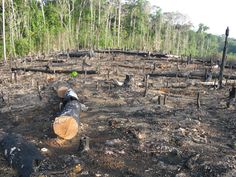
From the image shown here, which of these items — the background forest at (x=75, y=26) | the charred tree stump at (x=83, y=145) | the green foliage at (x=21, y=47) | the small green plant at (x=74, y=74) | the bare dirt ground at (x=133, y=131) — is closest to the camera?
the bare dirt ground at (x=133, y=131)

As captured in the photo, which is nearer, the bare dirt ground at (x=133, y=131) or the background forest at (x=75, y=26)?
the bare dirt ground at (x=133, y=131)

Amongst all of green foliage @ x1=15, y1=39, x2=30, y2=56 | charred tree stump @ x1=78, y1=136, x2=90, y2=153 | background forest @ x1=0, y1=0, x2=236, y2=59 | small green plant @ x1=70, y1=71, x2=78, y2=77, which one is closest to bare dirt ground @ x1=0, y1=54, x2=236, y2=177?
charred tree stump @ x1=78, y1=136, x2=90, y2=153

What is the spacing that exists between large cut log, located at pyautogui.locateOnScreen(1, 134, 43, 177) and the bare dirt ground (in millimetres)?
141

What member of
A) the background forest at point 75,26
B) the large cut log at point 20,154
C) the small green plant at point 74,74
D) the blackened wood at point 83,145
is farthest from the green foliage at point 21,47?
the blackened wood at point 83,145

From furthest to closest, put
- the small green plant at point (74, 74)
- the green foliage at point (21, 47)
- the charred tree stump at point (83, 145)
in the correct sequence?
the green foliage at point (21, 47) → the small green plant at point (74, 74) → the charred tree stump at point (83, 145)

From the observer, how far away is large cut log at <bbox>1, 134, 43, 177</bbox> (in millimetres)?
5504

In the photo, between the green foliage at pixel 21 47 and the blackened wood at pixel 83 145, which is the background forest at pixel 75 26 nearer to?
→ the green foliage at pixel 21 47

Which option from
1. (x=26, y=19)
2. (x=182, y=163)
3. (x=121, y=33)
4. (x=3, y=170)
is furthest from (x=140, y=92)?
(x=121, y=33)

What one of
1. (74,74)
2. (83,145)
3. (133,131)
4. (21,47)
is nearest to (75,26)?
(21,47)

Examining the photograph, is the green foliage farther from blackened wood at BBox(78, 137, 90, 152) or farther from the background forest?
blackened wood at BBox(78, 137, 90, 152)

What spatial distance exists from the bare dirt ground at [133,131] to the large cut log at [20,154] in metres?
0.14

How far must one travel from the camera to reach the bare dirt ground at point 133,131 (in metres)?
5.68

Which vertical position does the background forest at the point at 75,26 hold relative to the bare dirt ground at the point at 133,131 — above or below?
above

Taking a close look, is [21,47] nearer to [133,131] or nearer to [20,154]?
[133,131]
